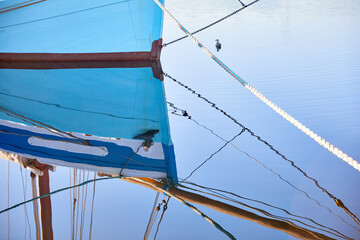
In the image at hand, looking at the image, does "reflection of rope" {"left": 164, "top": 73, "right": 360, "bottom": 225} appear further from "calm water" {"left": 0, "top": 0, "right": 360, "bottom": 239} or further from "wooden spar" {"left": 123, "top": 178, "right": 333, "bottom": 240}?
"wooden spar" {"left": 123, "top": 178, "right": 333, "bottom": 240}

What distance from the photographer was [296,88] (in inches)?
177

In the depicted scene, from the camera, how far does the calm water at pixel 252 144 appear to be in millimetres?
2342

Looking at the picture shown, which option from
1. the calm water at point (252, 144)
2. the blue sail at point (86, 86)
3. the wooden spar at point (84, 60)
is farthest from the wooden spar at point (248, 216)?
the wooden spar at point (84, 60)

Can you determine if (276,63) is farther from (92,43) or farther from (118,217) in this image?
(118,217)

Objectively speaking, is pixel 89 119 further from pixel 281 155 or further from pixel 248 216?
pixel 248 216

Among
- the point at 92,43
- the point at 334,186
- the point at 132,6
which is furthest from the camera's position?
the point at 92,43

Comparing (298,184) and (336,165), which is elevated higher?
(336,165)

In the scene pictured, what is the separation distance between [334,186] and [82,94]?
2.29 meters

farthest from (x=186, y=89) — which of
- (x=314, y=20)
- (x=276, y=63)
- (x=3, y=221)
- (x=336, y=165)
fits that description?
(x=314, y=20)

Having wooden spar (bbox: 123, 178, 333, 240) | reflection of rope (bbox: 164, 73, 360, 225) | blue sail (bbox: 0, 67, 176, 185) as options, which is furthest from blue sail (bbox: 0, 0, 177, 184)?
reflection of rope (bbox: 164, 73, 360, 225)

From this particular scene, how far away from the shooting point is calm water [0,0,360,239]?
234 cm

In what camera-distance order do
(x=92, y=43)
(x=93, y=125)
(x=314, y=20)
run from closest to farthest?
(x=93, y=125)
(x=92, y=43)
(x=314, y=20)

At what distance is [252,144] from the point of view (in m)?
3.11

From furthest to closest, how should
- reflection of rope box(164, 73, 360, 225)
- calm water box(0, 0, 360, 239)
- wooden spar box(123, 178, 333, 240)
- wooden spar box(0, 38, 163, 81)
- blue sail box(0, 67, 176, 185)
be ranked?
1. wooden spar box(0, 38, 163, 81)
2. calm water box(0, 0, 360, 239)
3. blue sail box(0, 67, 176, 185)
4. reflection of rope box(164, 73, 360, 225)
5. wooden spar box(123, 178, 333, 240)
